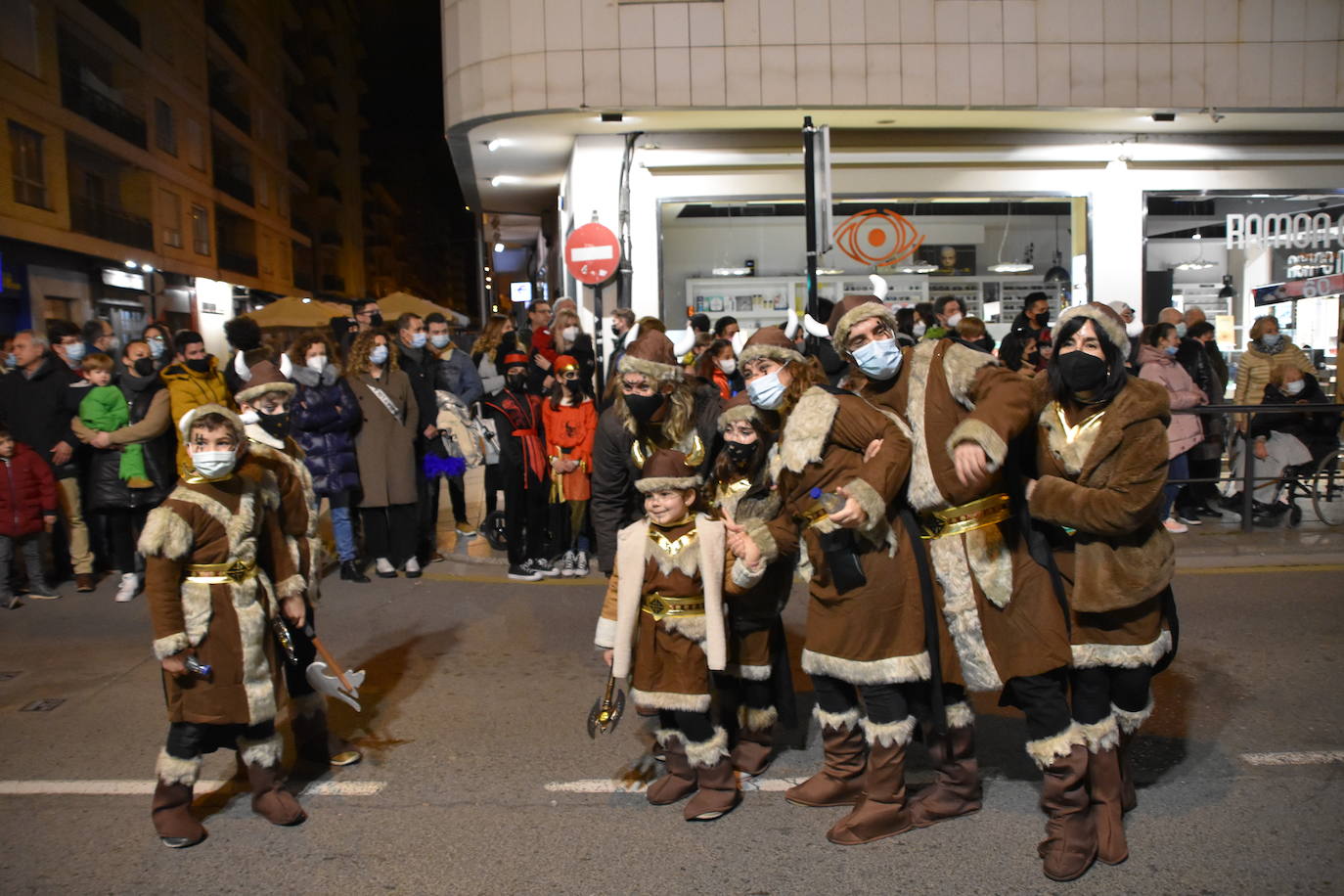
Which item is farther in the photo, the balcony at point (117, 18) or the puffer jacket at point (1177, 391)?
the balcony at point (117, 18)

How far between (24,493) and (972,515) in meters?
7.28

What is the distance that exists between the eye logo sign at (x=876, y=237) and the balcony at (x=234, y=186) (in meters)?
32.9

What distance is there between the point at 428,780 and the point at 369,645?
2.37 metres

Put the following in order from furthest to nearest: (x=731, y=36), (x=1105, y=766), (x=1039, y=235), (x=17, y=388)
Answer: (x=1039, y=235) < (x=731, y=36) < (x=17, y=388) < (x=1105, y=766)

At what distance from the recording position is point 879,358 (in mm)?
3877

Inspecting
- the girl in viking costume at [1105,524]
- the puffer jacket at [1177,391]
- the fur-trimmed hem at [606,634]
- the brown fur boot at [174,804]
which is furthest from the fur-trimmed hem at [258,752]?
the puffer jacket at [1177,391]

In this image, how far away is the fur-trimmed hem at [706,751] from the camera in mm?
4207

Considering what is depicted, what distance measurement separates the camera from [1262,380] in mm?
10438

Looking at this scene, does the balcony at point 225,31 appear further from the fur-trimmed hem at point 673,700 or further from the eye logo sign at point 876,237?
the fur-trimmed hem at point 673,700

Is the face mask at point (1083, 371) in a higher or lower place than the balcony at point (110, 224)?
lower

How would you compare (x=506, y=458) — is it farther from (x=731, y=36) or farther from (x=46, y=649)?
(x=731, y=36)

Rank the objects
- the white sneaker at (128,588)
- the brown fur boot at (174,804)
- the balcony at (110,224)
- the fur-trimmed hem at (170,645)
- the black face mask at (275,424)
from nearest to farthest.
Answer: the fur-trimmed hem at (170,645) → the brown fur boot at (174,804) → the black face mask at (275,424) → the white sneaker at (128,588) → the balcony at (110,224)

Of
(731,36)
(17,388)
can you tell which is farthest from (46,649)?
(731,36)

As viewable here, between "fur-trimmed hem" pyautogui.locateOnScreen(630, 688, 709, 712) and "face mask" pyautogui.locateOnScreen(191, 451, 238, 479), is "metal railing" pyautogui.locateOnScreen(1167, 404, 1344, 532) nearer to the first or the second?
"fur-trimmed hem" pyautogui.locateOnScreen(630, 688, 709, 712)
